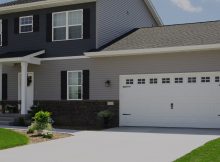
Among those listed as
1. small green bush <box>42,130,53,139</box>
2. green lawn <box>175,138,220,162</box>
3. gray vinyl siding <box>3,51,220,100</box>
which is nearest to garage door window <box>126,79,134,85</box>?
gray vinyl siding <box>3,51,220,100</box>

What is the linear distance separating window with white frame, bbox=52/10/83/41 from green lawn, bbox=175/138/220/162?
11.2 m

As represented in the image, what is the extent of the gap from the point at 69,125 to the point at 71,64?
3000mm

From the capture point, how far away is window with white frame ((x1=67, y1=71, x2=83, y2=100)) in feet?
66.7

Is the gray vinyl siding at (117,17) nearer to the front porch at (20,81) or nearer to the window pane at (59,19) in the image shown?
the window pane at (59,19)

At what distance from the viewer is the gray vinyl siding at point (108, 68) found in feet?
57.8

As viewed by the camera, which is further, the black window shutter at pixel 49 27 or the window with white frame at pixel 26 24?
the window with white frame at pixel 26 24

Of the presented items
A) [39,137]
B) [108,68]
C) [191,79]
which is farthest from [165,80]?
[39,137]

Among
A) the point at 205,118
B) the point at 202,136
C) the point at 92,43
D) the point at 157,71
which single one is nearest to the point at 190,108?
the point at 205,118

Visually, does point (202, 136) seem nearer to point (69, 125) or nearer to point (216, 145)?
point (216, 145)

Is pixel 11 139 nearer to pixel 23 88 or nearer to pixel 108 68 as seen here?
pixel 23 88

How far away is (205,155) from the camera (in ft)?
32.3

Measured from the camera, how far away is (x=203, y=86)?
57.6ft

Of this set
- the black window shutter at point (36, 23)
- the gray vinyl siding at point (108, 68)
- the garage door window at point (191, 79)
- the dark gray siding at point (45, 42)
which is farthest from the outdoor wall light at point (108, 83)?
the black window shutter at point (36, 23)

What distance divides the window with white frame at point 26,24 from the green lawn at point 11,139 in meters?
8.66
